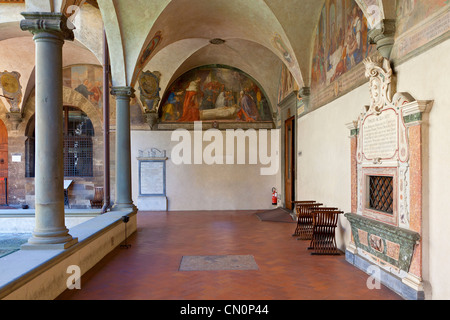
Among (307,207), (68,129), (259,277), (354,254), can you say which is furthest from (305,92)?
(68,129)

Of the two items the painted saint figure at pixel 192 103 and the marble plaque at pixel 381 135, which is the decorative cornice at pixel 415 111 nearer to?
the marble plaque at pixel 381 135

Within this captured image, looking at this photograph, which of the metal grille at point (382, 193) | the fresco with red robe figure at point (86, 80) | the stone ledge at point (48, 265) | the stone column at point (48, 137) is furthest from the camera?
the fresco with red robe figure at point (86, 80)

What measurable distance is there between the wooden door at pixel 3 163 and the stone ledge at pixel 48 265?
934 cm

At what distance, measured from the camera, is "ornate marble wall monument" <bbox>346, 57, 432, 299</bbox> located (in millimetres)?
3982

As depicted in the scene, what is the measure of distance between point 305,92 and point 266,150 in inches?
192

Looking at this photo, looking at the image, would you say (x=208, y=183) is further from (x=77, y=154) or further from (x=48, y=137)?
(x=48, y=137)

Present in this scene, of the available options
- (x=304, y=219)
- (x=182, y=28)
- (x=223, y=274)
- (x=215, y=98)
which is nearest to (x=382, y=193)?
(x=223, y=274)

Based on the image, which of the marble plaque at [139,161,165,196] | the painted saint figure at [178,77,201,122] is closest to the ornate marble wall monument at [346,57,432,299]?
the painted saint figure at [178,77,201,122]

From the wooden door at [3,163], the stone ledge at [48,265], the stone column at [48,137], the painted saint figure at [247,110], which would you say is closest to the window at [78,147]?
the wooden door at [3,163]

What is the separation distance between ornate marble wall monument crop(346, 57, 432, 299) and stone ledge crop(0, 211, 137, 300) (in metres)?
4.12

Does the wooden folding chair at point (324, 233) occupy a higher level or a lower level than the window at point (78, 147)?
lower

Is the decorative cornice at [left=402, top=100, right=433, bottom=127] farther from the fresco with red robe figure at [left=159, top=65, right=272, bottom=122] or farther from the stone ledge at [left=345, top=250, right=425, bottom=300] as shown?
the fresco with red robe figure at [left=159, top=65, right=272, bottom=122]

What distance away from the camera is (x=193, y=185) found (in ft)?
43.3

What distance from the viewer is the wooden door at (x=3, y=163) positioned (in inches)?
515
